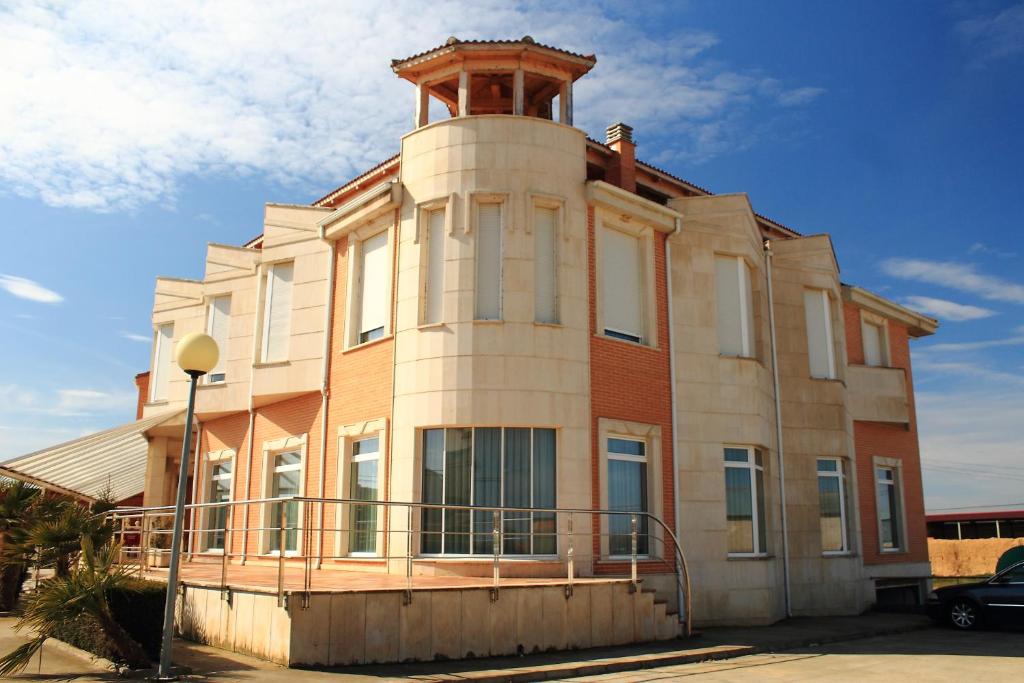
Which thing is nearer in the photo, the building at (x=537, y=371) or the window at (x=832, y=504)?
the building at (x=537, y=371)

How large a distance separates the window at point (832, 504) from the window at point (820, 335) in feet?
6.86

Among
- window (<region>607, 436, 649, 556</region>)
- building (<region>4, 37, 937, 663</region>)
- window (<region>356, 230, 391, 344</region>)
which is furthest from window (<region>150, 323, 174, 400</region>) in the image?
window (<region>607, 436, 649, 556</region>)

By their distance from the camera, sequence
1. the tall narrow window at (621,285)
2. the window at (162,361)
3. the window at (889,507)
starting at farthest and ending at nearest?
the window at (162,361)
the window at (889,507)
the tall narrow window at (621,285)

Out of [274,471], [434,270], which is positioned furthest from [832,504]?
[274,471]

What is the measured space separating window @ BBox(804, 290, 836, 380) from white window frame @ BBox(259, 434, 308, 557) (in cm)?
1162

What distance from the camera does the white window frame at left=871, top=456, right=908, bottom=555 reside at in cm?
2330

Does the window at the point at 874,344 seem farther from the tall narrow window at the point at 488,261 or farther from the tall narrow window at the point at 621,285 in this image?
the tall narrow window at the point at 488,261

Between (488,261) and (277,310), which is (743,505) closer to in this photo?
(488,261)

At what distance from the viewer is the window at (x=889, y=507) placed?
23.4 m

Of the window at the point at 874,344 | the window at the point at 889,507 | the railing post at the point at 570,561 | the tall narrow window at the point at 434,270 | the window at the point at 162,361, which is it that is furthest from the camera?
the window at the point at 162,361

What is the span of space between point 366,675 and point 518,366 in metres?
5.96

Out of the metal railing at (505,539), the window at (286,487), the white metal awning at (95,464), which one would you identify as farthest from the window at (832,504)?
the white metal awning at (95,464)

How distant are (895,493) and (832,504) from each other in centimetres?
457

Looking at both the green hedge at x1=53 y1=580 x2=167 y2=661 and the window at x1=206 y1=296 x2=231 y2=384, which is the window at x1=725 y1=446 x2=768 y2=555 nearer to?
the green hedge at x1=53 y1=580 x2=167 y2=661
